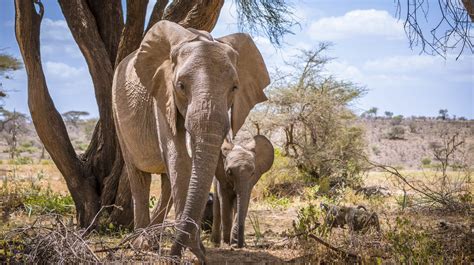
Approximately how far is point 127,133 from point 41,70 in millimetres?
2443

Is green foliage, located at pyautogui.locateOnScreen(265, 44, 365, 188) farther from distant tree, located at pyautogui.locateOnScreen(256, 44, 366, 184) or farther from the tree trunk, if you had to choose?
the tree trunk

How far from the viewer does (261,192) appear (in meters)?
12.2

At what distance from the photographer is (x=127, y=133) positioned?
6281 mm

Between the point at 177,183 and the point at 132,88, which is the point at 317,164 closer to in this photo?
the point at 132,88

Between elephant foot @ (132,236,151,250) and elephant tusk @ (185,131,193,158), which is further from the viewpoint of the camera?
elephant tusk @ (185,131,193,158)

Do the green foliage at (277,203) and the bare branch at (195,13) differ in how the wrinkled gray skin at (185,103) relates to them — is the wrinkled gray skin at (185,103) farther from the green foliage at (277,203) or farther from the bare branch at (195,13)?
the green foliage at (277,203)

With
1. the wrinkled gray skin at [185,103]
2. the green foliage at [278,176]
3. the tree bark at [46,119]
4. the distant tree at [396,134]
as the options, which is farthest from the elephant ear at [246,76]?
the distant tree at [396,134]

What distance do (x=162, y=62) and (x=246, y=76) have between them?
78 centimetres

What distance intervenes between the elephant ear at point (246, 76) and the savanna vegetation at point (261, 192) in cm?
118

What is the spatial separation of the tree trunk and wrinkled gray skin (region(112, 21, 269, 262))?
4.83 ft

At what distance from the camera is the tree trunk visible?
25.6 feet

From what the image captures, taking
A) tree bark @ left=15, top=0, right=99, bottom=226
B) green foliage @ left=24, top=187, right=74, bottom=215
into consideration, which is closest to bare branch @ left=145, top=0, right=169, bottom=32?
tree bark @ left=15, top=0, right=99, bottom=226

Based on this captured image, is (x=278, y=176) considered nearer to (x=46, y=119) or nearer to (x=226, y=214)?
(x=46, y=119)

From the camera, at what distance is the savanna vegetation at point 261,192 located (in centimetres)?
479
